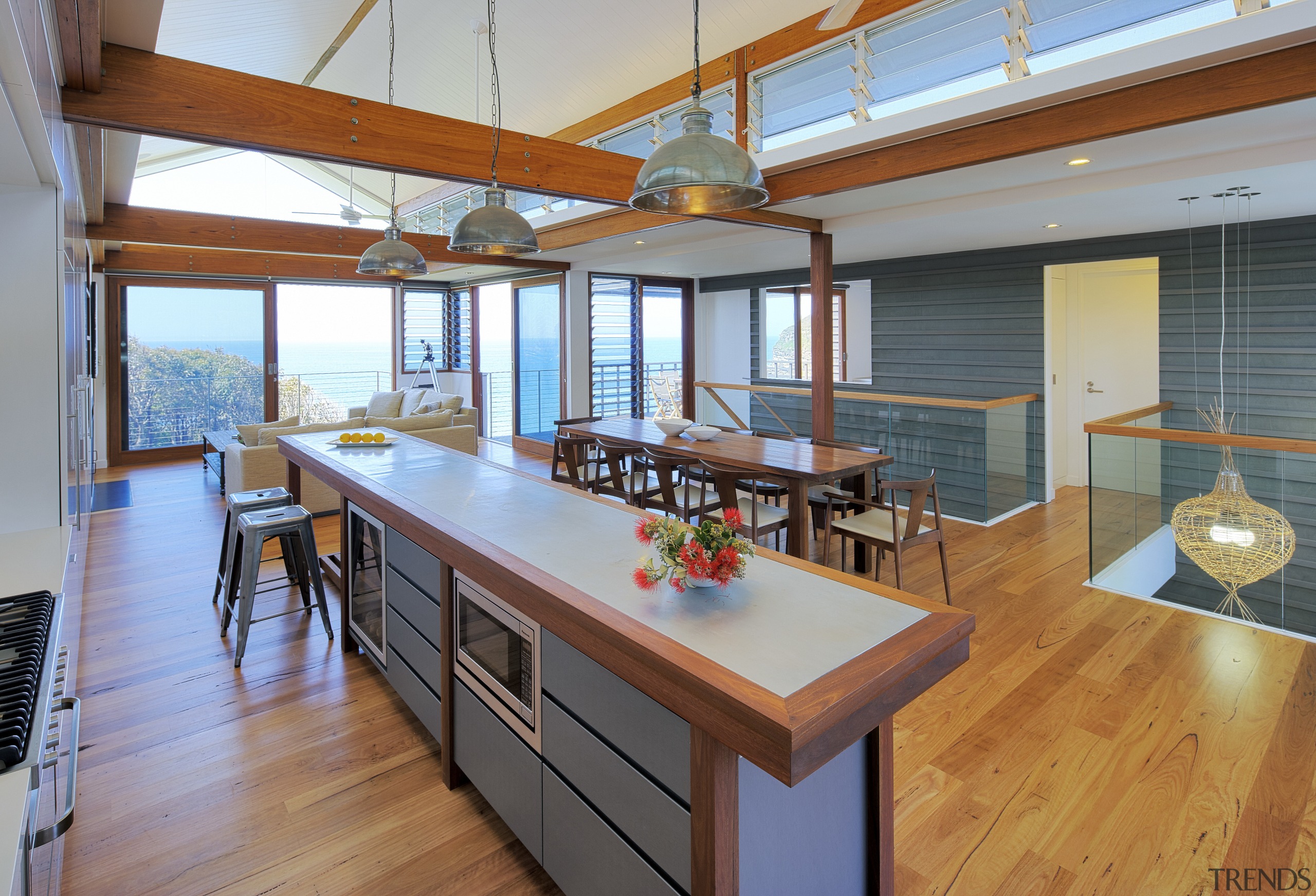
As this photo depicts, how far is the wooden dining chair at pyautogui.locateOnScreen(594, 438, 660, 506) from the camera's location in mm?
4477

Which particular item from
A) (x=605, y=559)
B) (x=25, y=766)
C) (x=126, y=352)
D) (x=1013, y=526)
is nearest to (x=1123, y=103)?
(x=605, y=559)

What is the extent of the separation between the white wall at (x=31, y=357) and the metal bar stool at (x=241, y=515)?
4.26 ft

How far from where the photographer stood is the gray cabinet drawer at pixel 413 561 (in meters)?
2.29

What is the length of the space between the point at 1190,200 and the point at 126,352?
10.7 m

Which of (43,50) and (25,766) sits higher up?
(43,50)

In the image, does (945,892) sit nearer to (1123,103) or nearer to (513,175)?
(1123,103)

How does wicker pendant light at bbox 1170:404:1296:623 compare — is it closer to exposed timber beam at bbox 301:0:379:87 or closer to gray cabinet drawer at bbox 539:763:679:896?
gray cabinet drawer at bbox 539:763:679:896

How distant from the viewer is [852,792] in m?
1.57

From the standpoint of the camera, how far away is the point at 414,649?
249 cm

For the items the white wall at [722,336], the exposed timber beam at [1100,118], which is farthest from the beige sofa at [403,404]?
the exposed timber beam at [1100,118]

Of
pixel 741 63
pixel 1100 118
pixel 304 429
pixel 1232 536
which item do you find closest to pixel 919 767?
pixel 1232 536

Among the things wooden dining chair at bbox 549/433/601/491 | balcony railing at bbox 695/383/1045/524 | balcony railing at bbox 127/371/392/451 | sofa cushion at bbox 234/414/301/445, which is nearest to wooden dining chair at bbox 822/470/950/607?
balcony railing at bbox 695/383/1045/524

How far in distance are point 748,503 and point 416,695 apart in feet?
7.71

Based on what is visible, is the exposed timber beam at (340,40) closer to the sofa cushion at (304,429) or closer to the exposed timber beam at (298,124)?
the exposed timber beam at (298,124)
